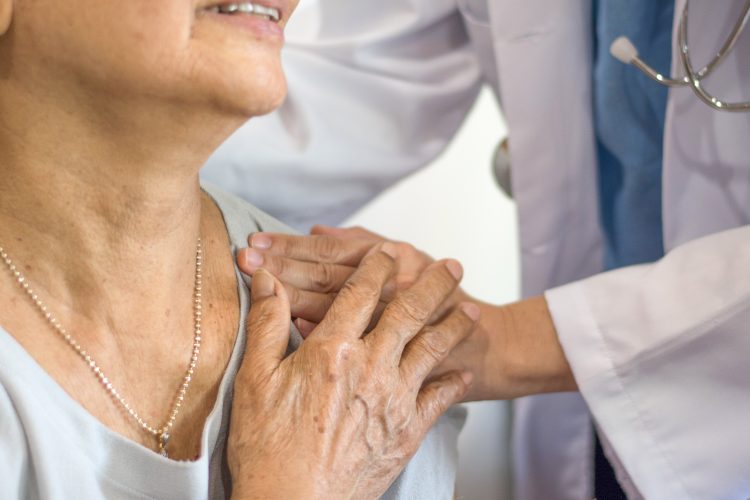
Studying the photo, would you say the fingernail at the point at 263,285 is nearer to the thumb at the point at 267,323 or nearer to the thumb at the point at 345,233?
the thumb at the point at 267,323

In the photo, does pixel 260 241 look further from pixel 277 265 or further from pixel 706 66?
pixel 706 66

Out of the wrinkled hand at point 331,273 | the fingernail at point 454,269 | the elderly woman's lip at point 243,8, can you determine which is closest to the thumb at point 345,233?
the wrinkled hand at point 331,273

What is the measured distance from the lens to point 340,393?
0.92m

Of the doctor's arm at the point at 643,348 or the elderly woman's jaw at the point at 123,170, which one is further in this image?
the doctor's arm at the point at 643,348

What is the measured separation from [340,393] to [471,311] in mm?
246

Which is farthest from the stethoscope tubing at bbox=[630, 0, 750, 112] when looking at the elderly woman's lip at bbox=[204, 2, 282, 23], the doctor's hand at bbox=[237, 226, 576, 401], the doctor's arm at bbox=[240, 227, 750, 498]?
the elderly woman's lip at bbox=[204, 2, 282, 23]

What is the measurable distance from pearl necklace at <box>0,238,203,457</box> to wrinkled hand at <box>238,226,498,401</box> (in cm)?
7

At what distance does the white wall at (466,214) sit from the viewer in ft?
6.72

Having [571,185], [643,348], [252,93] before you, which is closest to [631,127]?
[571,185]

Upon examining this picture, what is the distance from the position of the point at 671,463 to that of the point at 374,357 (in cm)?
39

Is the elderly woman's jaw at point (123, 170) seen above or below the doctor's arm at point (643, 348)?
above

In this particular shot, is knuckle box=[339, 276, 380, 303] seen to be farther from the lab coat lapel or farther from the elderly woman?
the lab coat lapel

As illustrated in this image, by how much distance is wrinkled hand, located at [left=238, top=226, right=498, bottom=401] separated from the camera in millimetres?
1026

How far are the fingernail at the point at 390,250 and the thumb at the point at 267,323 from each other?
144 mm
